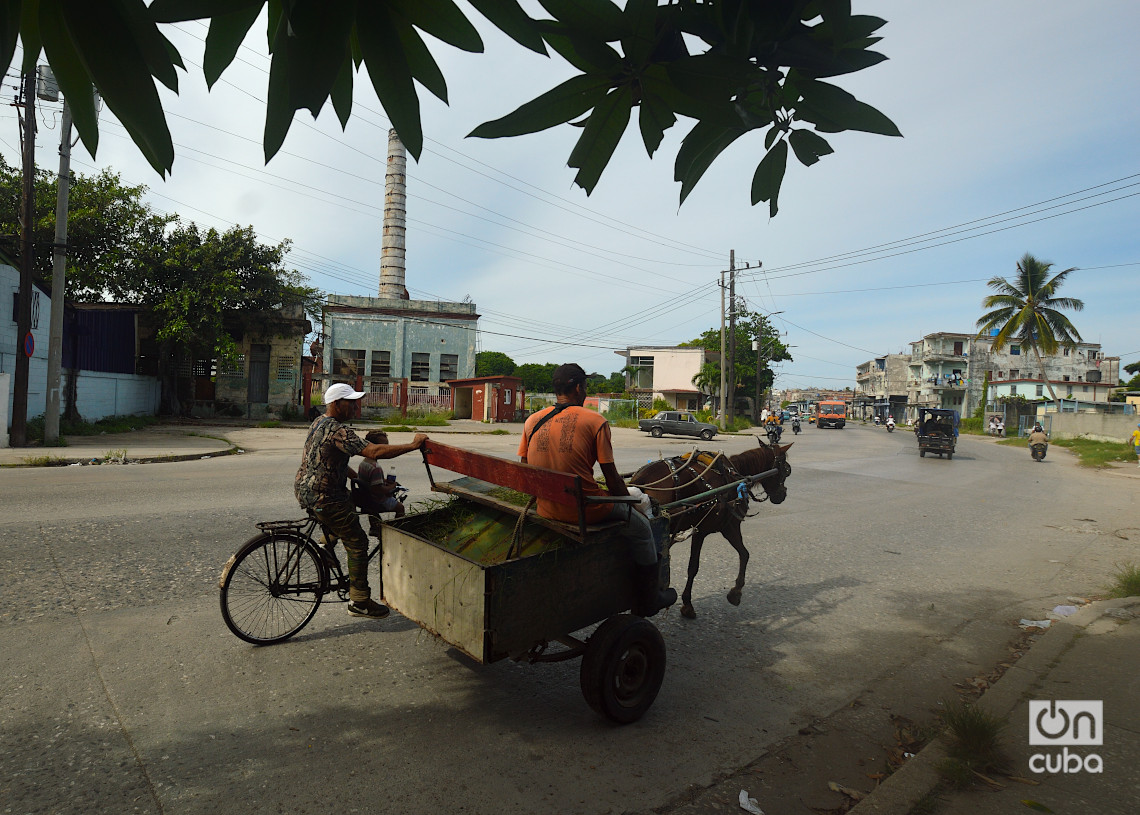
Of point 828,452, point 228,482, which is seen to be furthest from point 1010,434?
point 228,482

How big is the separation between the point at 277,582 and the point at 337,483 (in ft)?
2.68

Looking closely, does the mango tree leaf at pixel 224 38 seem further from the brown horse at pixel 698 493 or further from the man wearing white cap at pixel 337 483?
the brown horse at pixel 698 493

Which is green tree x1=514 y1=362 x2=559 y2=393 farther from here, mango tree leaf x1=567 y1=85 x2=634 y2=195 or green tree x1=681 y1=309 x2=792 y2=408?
mango tree leaf x1=567 y1=85 x2=634 y2=195

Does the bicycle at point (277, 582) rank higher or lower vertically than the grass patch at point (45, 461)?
higher

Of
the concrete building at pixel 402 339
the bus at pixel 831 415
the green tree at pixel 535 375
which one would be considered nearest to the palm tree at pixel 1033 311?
the bus at pixel 831 415

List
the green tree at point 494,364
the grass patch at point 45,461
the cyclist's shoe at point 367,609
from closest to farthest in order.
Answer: the cyclist's shoe at point 367,609 < the grass patch at point 45,461 < the green tree at point 494,364

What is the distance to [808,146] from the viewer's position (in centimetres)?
169

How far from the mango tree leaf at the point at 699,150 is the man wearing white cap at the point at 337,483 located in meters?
2.94

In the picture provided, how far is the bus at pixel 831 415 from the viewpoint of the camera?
5497cm

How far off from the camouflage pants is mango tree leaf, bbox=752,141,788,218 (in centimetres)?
337

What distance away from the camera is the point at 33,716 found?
3213mm

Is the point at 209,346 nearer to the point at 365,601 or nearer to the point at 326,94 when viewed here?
the point at 365,601

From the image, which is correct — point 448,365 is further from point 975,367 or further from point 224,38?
point 975,367

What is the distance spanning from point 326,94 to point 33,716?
3755 millimetres
